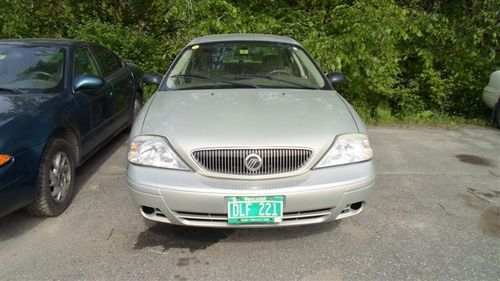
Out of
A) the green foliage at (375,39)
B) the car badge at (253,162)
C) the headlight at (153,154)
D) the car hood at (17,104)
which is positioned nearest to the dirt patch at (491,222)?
the car badge at (253,162)

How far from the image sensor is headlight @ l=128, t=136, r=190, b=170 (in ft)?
8.49

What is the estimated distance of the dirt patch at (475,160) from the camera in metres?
4.80

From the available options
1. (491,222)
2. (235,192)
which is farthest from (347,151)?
(491,222)

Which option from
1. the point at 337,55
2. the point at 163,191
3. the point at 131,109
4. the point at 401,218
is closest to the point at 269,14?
the point at 337,55

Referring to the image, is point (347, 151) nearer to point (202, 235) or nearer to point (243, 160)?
point (243, 160)

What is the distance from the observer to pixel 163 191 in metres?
2.54

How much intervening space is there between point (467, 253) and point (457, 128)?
4.14m

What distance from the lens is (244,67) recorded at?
12.8ft

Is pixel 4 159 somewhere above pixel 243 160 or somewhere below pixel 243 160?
below

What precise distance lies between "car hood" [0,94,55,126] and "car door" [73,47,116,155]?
1.46 feet

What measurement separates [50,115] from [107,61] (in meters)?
2.07

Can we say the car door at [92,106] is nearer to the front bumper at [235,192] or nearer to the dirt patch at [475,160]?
the front bumper at [235,192]

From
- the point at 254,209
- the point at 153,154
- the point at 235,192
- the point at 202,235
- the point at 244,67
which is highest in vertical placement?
the point at 244,67

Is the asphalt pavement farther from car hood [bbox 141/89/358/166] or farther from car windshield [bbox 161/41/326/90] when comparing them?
car windshield [bbox 161/41/326/90]
